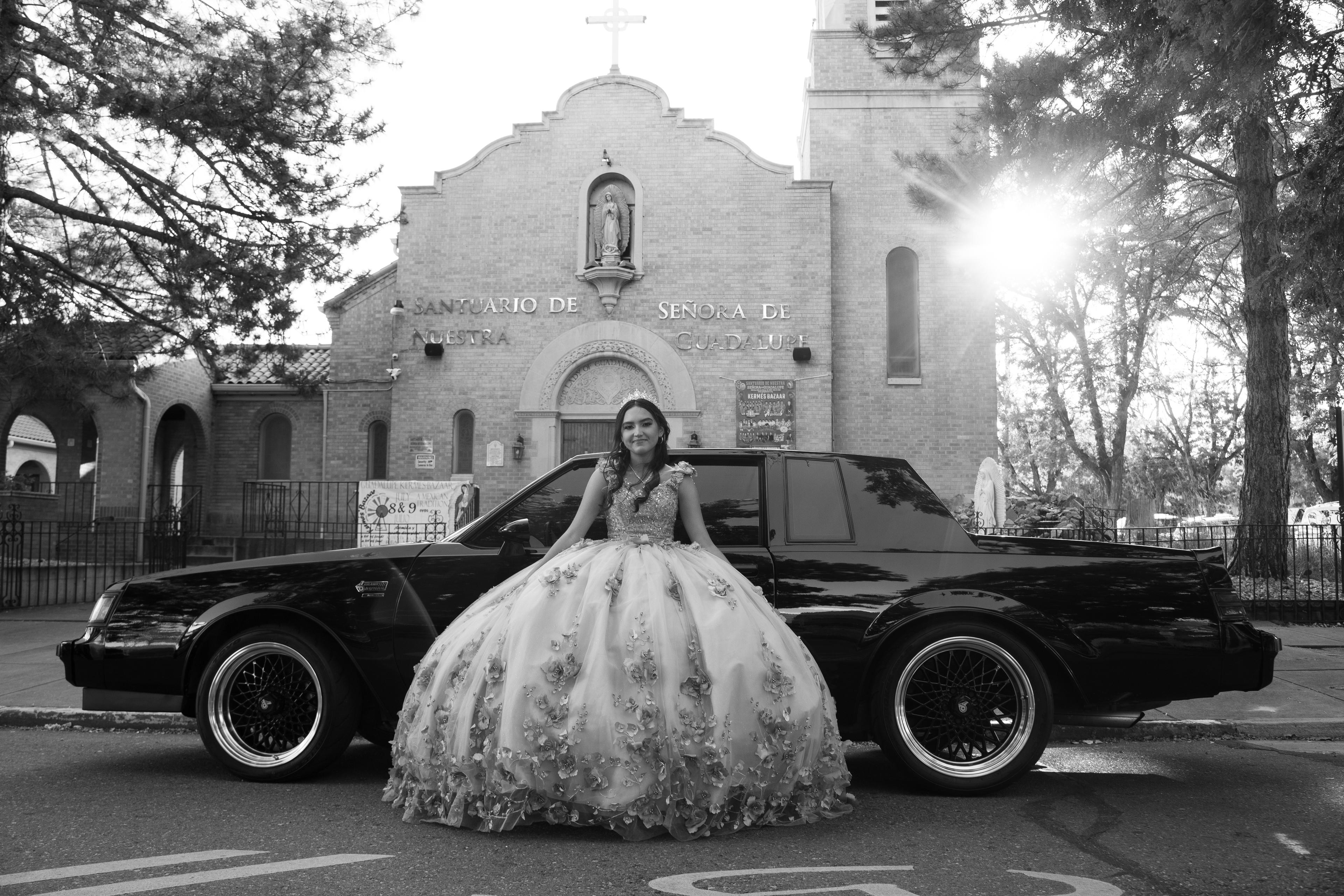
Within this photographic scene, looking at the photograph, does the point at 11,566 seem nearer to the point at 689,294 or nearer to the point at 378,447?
the point at 378,447

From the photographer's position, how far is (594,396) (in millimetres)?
20312

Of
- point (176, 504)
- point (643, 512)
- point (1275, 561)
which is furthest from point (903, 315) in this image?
point (176, 504)

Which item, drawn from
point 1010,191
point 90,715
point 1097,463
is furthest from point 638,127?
point 1097,463

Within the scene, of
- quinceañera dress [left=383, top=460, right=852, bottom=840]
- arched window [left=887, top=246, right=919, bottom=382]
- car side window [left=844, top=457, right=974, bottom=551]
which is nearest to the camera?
quinceañera dress [left=383, top=460, right=852, bottom=840]

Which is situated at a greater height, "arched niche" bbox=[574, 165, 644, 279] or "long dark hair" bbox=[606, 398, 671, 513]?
"arched niche" bbox=[574, 165, 644, 279]

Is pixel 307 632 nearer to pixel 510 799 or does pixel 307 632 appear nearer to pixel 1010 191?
pixel 510 799

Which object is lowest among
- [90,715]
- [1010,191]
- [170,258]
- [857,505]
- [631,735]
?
[90,715]

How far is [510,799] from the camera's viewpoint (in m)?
4.20

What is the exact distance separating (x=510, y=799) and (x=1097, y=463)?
36930 mm

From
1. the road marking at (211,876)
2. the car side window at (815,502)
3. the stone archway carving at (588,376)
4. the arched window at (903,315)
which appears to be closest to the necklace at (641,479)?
the car side window at (815,502)

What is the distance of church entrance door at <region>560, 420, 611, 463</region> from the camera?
66.3ft

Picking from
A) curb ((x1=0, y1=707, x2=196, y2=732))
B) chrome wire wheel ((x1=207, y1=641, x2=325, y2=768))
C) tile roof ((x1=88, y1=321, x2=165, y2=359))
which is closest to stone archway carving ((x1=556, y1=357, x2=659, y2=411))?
tile roof ((x1=88, y1=321, x2=165, y2=359))

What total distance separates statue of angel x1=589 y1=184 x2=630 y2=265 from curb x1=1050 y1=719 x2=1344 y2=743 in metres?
14.6

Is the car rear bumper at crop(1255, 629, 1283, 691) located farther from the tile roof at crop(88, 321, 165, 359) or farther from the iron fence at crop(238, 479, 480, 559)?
the tile roof at crop(88, 321, 165, 359)
